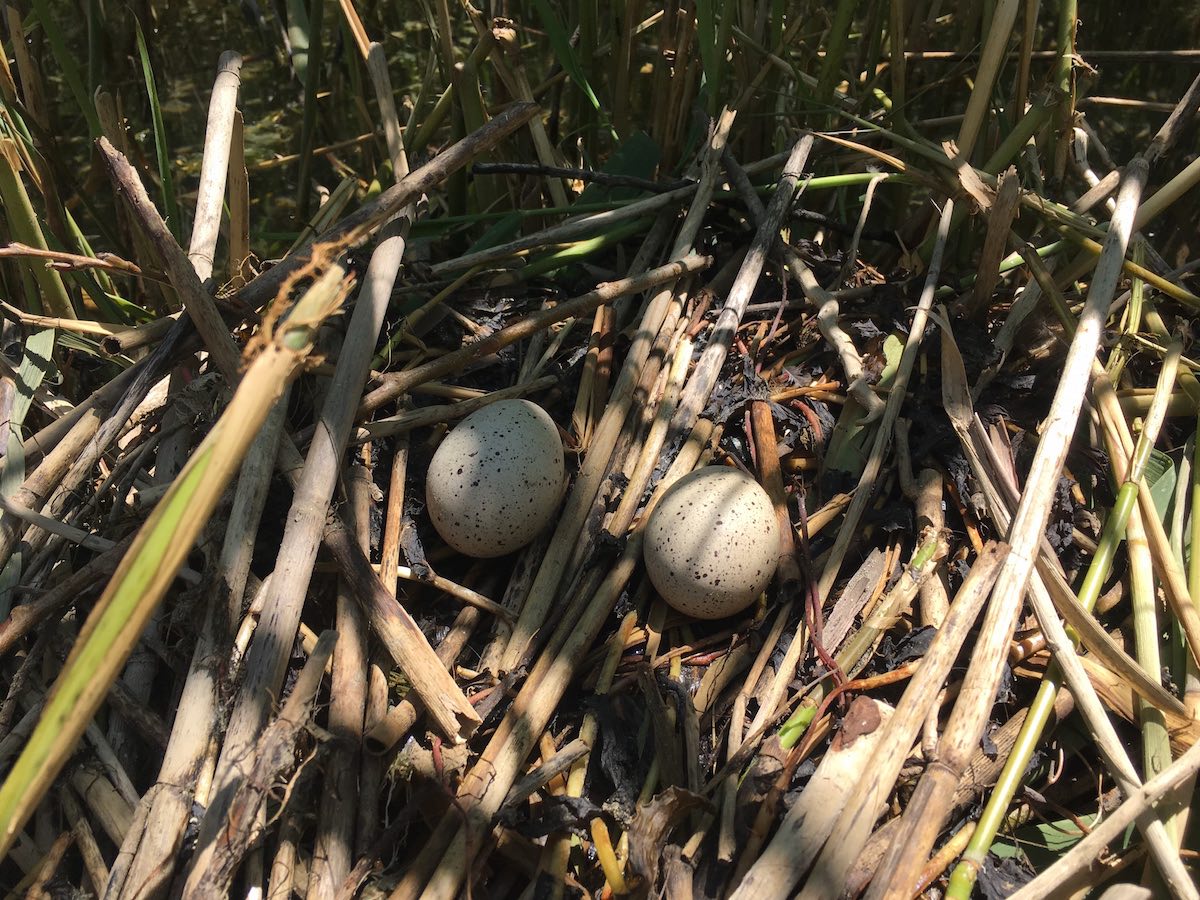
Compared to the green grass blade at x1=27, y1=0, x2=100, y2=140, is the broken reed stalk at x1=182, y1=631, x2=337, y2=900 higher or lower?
lower

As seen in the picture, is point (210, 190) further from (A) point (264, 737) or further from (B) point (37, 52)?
(B) point (37, 52)

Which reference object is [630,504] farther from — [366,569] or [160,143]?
[160,143]

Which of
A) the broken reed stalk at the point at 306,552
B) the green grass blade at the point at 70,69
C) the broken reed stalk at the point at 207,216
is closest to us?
the broken reed stalk at the point at 306,552

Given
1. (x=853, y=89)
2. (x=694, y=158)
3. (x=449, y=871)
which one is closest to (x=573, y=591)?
(x=449, y=871)

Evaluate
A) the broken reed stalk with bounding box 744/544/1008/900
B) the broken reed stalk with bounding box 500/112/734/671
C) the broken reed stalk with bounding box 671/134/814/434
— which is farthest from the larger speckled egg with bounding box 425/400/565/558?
the broken reed stalk with bounding box 744/544/1008/900

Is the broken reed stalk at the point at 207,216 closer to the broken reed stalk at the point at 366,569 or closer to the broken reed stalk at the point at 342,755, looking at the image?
the broken reed stalk at the point at 366,569

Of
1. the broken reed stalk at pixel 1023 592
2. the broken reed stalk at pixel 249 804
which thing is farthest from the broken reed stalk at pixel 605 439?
the broken reed stalk at pixel 1023 592

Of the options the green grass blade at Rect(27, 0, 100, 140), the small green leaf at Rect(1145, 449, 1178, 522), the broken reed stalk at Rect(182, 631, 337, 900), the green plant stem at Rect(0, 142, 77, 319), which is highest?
the green grass blade at Rect(27, 0, 100, 140)

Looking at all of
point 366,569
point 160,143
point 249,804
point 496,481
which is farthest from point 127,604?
Result: point 160,143

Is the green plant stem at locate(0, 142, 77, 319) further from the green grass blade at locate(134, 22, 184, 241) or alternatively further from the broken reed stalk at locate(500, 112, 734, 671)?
the broken reed stalk at locate(500, 112, 734, 671)
